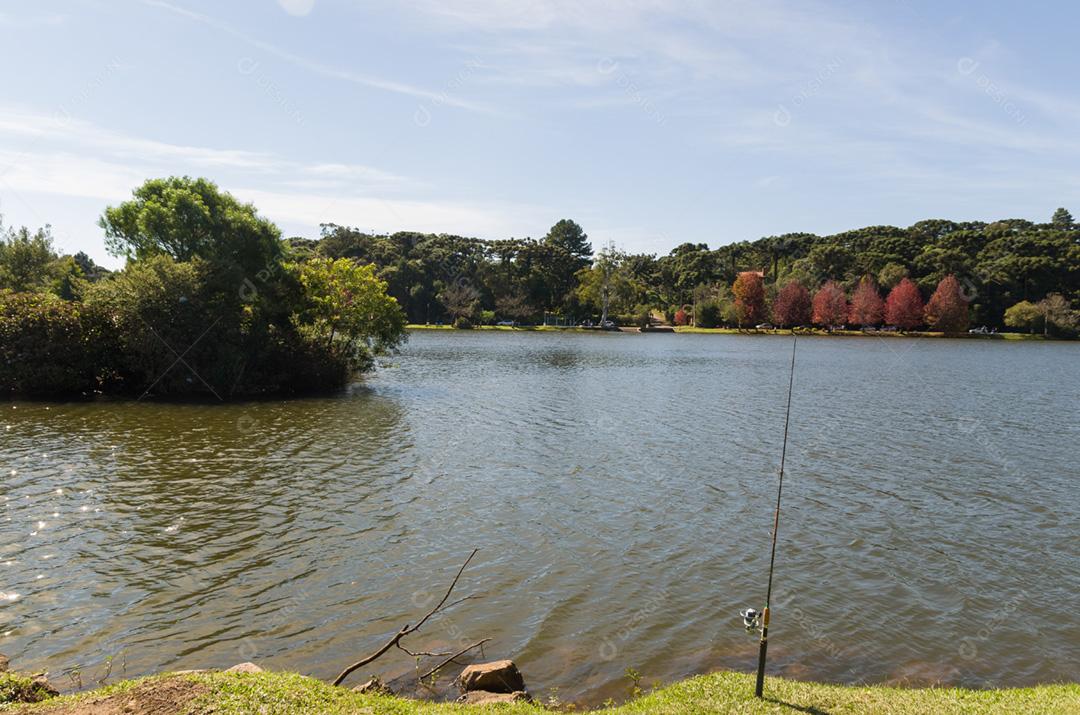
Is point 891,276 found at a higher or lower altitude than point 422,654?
higher

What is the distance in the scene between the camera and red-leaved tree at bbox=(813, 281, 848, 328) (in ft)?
436

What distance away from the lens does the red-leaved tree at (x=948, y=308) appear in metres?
125

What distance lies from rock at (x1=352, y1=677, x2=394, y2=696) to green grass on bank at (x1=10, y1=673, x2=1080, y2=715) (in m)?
0.71

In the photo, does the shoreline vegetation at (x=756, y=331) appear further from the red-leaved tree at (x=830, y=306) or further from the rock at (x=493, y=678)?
the rock at (x=493, y=678)

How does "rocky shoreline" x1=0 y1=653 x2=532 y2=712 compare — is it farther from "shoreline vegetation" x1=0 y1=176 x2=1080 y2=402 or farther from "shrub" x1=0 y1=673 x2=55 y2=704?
"shoreline vegetation" x1=0 y1=176 x2=1080 y2=402

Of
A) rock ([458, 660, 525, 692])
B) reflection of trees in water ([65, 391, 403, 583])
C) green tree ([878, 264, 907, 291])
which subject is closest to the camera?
rock ([458, 660, 525, 692])

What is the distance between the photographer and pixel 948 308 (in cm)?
12438

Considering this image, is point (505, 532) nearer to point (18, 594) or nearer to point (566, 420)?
point (18, 594)

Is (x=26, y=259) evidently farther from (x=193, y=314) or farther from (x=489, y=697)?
(x=489, y=697)

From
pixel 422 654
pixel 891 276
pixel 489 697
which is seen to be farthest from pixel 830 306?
pixel 489 697

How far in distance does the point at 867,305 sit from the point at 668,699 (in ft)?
455

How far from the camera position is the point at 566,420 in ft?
117

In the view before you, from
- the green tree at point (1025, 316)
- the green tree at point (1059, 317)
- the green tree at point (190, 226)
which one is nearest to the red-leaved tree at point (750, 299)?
the green tree at point (1025, 316)

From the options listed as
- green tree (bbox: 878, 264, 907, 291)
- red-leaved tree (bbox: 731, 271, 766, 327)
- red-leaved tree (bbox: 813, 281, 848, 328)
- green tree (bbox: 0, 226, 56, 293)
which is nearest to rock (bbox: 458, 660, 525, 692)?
green tree (bbox: 0, 226, 56, 293)
